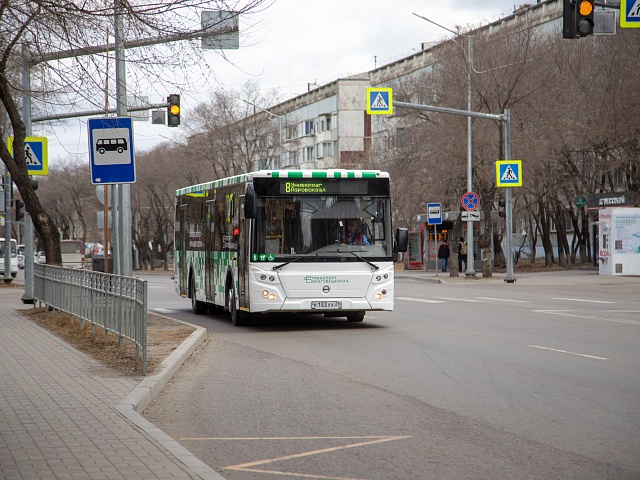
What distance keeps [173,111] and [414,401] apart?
48.8 feet

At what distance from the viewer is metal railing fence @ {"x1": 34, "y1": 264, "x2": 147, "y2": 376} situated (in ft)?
39.0

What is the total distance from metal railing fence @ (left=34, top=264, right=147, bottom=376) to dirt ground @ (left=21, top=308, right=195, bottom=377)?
0.55 ft

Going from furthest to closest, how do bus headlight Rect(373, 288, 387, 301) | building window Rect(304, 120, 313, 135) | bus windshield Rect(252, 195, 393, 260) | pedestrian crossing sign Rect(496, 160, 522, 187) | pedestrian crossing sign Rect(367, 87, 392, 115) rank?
building window Rect(304, 120, 313, 135), pedestrian crossing sign Rect(496, 160, 522, 187), pedestrian crossing sign Rect(367, 87, 392, 115), bus headlight Rect(373, 288, 387, 301), bus windshield Rect(252, 195, 393, 260)

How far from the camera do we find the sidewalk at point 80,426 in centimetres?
655

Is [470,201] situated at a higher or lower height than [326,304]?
higher

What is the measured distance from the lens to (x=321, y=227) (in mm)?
18734

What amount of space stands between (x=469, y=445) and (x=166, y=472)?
252 cm

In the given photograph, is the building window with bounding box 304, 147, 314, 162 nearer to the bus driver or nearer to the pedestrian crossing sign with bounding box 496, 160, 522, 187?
the pedestrian crossing sign with bounding box 496, 160, 522, 187

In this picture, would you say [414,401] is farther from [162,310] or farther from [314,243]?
[162,310]

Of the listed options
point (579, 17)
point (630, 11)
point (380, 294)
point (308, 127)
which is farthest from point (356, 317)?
point (308, 127)

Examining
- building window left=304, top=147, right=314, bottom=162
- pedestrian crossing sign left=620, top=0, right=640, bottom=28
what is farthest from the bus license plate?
building window left=304, top=147, right=314, bottom=162

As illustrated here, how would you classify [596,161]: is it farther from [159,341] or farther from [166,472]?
[166,472]

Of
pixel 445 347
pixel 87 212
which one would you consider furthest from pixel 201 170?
pixel 445 347

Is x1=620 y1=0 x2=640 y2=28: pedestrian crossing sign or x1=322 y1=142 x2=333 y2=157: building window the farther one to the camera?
x1=322 y1=142 x2=333 y2=157: building window
